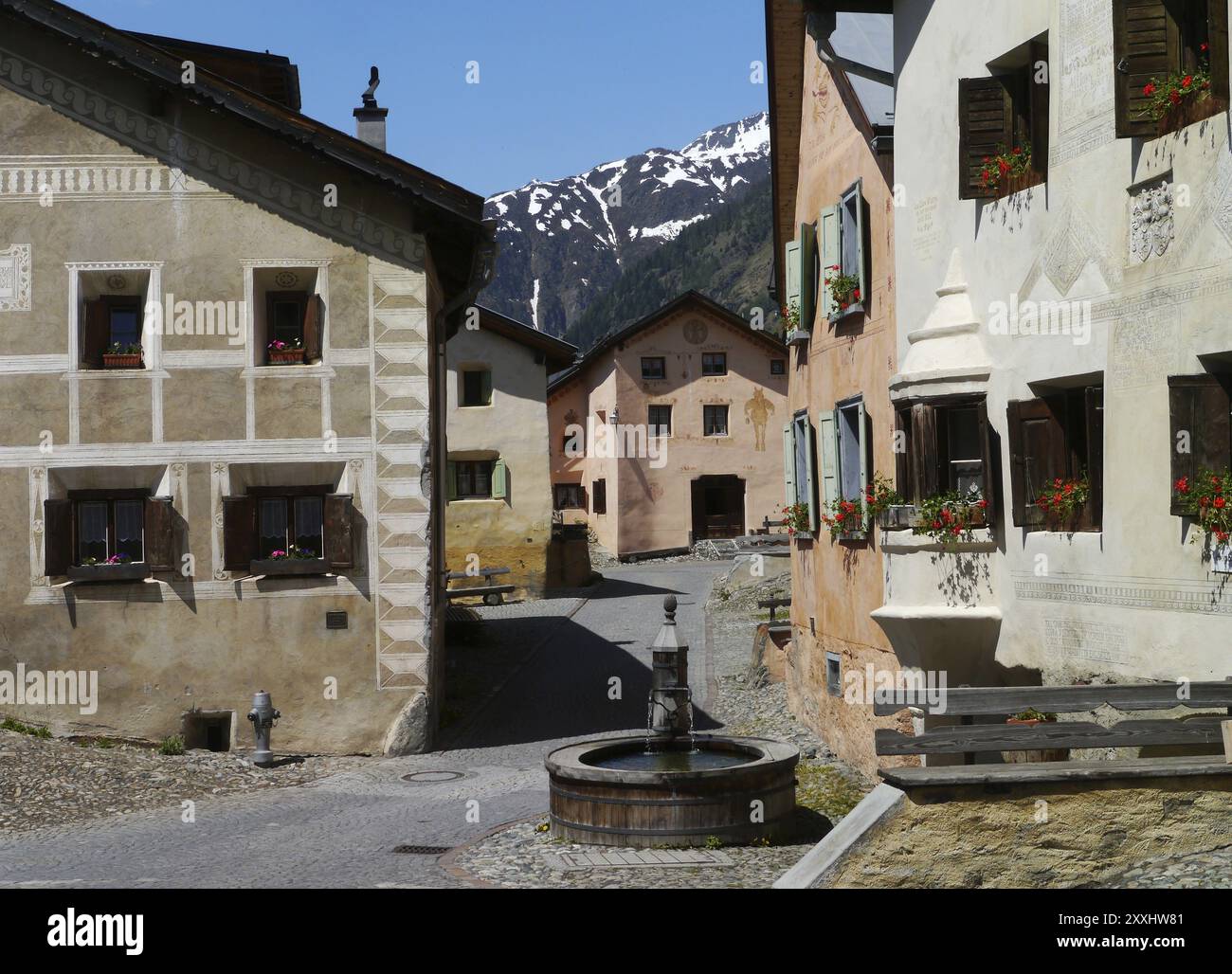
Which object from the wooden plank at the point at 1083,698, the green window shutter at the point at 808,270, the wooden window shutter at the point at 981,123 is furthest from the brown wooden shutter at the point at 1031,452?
the green window shutter at the point at 808,270

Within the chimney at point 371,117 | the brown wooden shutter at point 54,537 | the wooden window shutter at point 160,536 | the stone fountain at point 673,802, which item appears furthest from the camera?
the chimney at point 371,117

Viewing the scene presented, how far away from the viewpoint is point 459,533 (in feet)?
123

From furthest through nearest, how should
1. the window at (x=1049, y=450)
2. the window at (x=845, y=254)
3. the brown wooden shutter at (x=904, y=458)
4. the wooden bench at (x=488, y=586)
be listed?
the wooden bench at (x=488, y=586), the window at (x=845, y=254), the brown wooden shutter at (x=904, y=458), the window at (x=1049, y=450)

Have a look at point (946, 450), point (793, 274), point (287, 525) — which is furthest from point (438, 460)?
point (946, 450)

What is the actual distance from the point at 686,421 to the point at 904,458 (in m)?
35.6

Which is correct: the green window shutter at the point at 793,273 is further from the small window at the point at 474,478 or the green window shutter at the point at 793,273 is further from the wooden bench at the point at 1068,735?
the small window at the point at 474,478

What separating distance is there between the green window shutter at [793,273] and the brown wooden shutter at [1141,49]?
9.15 meters

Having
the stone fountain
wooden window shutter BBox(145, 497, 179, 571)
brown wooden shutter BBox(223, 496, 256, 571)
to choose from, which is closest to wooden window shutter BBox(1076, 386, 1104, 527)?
the stone fountain

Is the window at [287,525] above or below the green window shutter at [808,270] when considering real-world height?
below

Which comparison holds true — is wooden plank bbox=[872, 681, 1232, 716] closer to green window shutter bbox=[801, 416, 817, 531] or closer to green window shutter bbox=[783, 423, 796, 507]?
green window shutter bbox=[801, 416, 817, 531]

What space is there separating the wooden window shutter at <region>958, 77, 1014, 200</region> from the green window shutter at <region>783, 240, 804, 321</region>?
6.46 meters

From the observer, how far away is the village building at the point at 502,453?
3762cm

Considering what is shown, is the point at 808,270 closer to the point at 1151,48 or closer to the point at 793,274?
the point at 793,274
